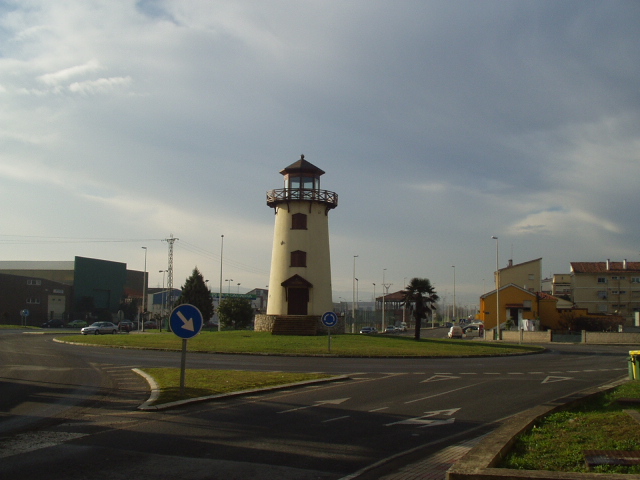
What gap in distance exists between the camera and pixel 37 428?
1015cm

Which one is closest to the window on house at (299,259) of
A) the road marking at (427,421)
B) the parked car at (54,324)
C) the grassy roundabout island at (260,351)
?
the grassy roundabout island at (260,351)

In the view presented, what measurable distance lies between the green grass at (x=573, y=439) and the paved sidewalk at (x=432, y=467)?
0.79m

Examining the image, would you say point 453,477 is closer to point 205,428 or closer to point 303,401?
point 205,428

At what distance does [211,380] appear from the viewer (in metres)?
16.9

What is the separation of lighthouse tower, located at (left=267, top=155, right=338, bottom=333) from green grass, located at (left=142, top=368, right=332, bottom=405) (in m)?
26.8

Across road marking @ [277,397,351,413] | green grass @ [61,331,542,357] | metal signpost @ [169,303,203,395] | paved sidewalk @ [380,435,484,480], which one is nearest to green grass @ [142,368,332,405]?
metal signpost @ [169,303,203,395]

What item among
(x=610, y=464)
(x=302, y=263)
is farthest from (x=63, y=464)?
(x=302, y=263)

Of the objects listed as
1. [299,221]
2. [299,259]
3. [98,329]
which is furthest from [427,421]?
[98,329]

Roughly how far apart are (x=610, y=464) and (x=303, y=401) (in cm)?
797

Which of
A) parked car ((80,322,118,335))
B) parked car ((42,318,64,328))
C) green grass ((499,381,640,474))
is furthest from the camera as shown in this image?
parked car ((42,318,64,328))

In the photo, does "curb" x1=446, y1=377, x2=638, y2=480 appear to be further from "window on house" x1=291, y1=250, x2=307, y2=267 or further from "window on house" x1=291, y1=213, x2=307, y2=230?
"window on house" x1=291, y1=213, x2=307, y2=230

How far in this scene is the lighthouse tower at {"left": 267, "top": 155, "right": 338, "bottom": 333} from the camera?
153ft

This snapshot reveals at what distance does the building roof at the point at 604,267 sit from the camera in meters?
87.6

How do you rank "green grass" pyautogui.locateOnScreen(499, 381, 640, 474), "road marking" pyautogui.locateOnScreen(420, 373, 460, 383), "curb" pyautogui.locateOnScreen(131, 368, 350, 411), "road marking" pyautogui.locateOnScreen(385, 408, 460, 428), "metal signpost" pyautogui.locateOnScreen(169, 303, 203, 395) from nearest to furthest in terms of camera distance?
"green grass" pyautogui.locateOnScreen(499, 381, 640, 474), "road marking" pyautogui.locateOnScreen(385, 408, 460, 428), "curb" pyautogui.locateOnScreen(131, 368, 350, 411), "metal signpost" pyautogui.locateOnScreen(169, 303, 203, 395), "road marking" pyautogui.locateOnScreen(420, 373, 460, 383)
